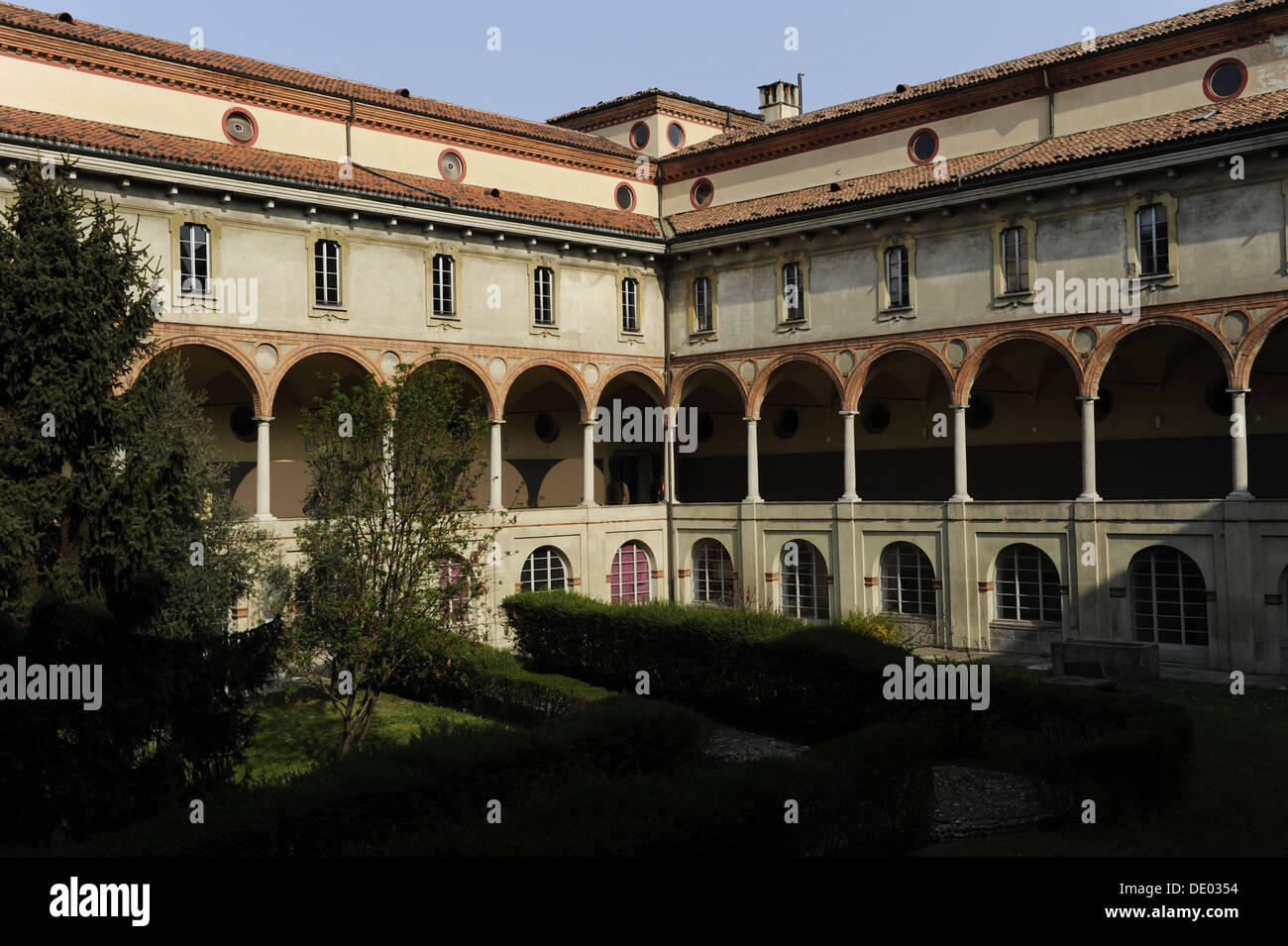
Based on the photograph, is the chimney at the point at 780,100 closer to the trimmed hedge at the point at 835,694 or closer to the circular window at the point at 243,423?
the circular window at the point at 243,423

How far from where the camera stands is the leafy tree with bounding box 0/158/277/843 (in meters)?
10.7

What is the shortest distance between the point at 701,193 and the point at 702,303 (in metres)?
3.60

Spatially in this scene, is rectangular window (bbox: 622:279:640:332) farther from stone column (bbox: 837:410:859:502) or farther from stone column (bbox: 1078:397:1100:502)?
stone column (bbox: 1078:397:1100:502)

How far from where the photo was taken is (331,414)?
17359 millimetres

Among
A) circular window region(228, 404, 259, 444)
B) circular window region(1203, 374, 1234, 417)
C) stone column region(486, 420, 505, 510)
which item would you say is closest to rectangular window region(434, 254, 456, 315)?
stone column region(486, 420, 505, 510)

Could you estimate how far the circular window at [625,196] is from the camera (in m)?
32.5

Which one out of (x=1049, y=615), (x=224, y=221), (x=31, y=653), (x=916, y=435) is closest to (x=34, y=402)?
(x=31, y=653)

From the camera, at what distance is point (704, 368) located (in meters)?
30.8

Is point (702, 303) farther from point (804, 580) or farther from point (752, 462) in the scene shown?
point (804, 580)

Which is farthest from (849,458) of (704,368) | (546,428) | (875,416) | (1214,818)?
(1214,818)

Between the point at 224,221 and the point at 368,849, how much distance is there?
57.9 ft

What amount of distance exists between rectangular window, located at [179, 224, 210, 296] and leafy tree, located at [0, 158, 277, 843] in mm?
11172

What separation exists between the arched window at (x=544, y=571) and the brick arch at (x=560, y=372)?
11.7 ft

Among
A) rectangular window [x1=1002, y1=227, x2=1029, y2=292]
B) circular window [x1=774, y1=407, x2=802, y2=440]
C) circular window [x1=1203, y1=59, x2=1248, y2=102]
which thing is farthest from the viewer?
circular window [x1=774, y1=407, x2=802, y2=440]
